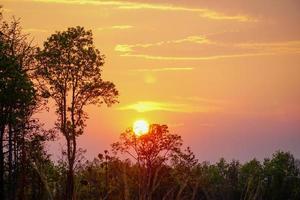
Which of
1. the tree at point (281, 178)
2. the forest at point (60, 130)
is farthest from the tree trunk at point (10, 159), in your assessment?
the tree at point (281, 178)

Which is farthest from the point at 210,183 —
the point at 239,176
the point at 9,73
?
the point at 9,73

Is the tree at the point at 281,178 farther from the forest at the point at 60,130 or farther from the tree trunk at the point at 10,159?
the tree trunk at the point at 10,159

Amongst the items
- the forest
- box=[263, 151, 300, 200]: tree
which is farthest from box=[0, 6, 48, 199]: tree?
box=[263, 151, 300, 200]: tree

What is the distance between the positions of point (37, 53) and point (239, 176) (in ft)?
279

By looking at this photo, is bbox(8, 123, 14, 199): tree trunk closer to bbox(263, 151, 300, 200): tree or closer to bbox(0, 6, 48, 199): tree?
bbox(0, 6, 48, 199): tree

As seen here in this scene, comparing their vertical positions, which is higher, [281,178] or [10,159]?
[281,178]

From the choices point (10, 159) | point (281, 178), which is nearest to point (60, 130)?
point (10, 159)

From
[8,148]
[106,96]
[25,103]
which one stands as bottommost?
[8,148]

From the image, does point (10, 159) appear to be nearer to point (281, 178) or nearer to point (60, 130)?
point (60, 130)

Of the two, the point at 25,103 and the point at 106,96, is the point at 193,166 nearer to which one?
the point at 106,96

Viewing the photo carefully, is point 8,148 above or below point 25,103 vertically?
below

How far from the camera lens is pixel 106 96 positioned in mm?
53000

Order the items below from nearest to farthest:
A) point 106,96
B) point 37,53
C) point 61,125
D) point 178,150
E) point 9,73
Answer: point 9,73, point 37,53, point 61,125, point 106,96, point 178,150

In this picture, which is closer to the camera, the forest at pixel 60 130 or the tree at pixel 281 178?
the forest at pixel 60 130
